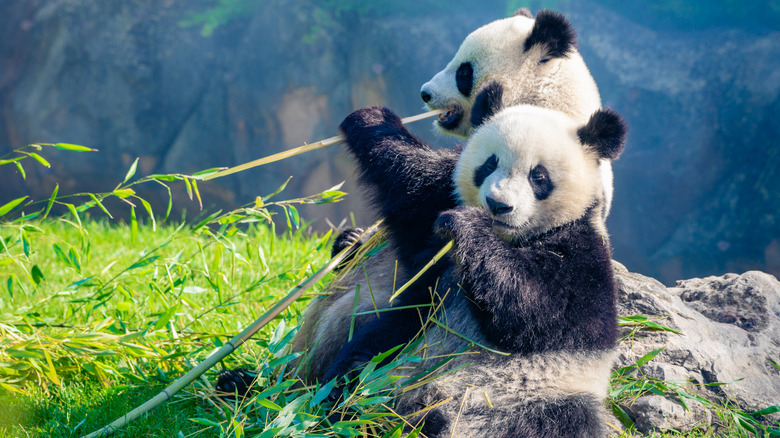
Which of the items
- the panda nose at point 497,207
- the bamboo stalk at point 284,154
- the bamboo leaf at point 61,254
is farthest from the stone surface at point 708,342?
the bamboo leaf at point 61,254

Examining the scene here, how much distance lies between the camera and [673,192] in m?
7.10

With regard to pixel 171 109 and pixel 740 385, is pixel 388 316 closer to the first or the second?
pixel 740 385

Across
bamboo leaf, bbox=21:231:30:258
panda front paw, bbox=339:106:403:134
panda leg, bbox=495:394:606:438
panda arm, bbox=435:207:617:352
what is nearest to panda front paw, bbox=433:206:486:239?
panda arm, bbox=435:207:617:352

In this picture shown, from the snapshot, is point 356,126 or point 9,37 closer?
point 356,126

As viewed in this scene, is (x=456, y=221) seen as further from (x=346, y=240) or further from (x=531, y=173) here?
(x=346, y=240)

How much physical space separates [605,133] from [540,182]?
1.07ft

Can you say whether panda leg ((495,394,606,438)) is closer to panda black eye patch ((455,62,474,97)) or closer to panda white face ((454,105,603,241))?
panda white face ((454,105,603,241))

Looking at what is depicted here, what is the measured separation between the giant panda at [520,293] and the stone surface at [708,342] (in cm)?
60

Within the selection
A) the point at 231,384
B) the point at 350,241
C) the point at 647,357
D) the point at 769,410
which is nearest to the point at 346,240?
the point at 350,241

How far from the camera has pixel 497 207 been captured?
2260 millimetres

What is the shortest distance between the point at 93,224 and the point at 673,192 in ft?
20.8

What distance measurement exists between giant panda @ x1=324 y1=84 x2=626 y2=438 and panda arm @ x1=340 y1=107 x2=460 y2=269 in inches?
3.8

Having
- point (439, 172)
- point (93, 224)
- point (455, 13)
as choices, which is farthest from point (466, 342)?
point (455, 13)

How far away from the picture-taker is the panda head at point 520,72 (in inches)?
116
